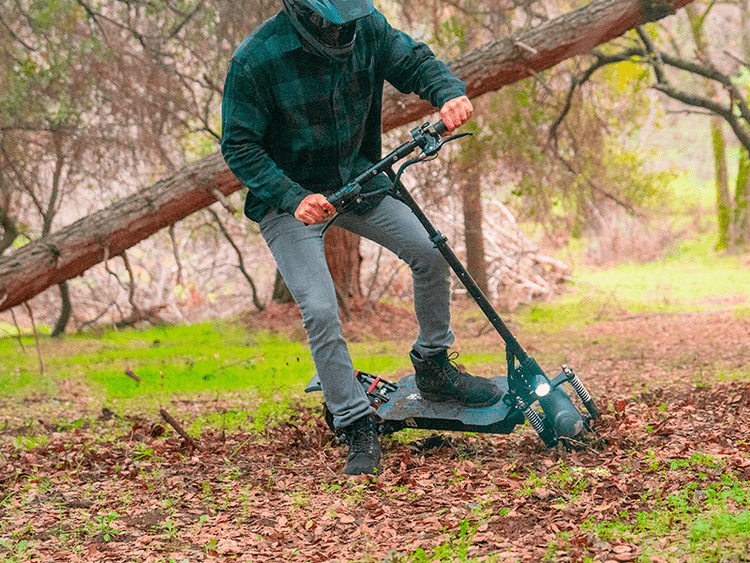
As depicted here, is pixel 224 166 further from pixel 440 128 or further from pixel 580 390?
pixel 580 390

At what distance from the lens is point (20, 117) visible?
8.05 metres

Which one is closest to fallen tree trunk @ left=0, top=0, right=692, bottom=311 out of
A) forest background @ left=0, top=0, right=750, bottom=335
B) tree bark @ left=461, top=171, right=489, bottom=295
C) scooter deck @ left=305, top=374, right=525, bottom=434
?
forest background @ left=0, top=0, right=750, bottom=335

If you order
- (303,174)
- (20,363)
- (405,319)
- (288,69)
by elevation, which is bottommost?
(405,319)

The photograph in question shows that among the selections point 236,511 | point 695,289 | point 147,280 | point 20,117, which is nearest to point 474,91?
point 236,511

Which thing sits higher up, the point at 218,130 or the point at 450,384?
the point at 218,130

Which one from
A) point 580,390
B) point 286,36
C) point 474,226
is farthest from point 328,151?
point 474,226

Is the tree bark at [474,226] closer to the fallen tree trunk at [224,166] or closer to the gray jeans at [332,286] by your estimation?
the fallen tree trunk at [224,166]

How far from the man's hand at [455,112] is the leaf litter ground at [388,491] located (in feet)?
5.09

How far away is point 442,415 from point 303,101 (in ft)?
5.36

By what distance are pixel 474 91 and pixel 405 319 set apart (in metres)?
3.73

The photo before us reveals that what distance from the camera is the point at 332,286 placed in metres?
3.40

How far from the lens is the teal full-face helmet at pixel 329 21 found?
9.88ft

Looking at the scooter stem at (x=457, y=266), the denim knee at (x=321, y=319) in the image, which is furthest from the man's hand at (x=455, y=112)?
the denim knee at (x=321, y=319)

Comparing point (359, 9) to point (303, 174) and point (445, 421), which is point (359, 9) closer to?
point (303, 174)
